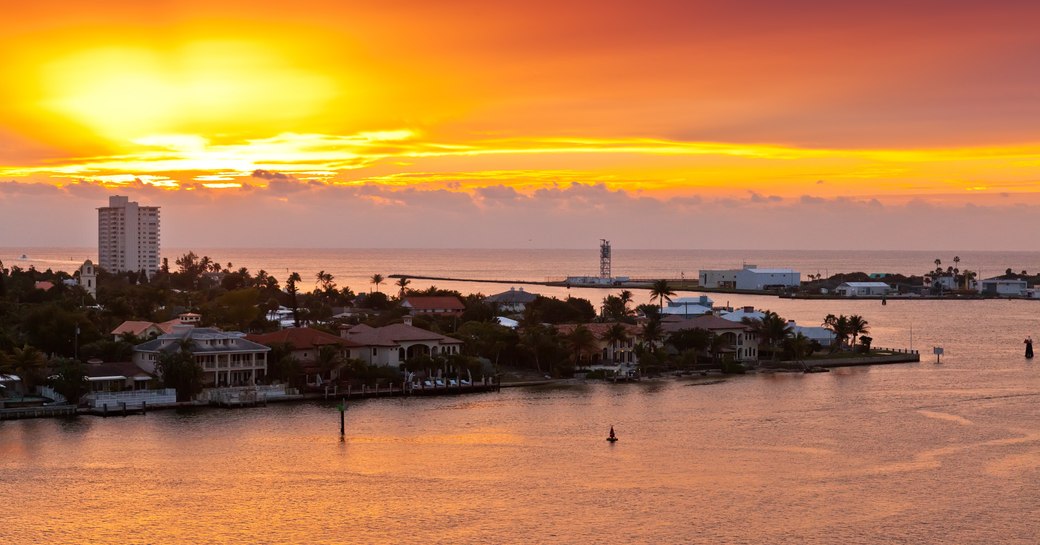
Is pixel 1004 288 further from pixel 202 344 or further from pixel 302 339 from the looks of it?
pixel 202 344

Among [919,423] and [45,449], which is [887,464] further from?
[45,449]

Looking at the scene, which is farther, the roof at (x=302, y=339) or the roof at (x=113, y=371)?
the roof at (x=302, y=339)

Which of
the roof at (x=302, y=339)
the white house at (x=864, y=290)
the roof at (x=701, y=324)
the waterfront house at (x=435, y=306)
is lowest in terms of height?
the roof at (x=302, y=339)

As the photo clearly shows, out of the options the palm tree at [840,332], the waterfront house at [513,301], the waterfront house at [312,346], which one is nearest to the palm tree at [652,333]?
the palm tree at [840,332]

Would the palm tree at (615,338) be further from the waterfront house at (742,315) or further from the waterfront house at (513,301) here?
the waterfront house at (513,301)

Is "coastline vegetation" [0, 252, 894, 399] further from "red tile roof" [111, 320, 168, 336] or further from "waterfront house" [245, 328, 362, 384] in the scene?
"red tile roof" [111, 320, 168, 336]

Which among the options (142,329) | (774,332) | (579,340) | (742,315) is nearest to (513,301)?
(742,315)
